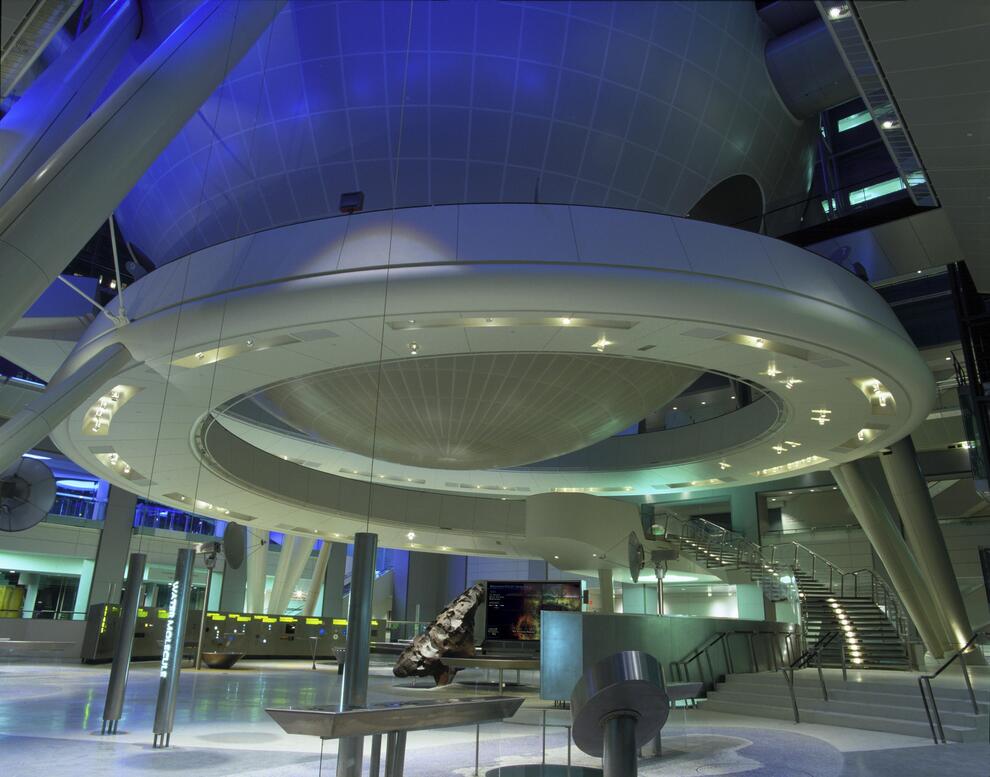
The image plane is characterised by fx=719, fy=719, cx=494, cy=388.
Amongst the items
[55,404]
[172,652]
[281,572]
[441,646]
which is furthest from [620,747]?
[281,572]

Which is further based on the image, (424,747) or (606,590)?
(606,590)

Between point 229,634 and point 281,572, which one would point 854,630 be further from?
point 281,572

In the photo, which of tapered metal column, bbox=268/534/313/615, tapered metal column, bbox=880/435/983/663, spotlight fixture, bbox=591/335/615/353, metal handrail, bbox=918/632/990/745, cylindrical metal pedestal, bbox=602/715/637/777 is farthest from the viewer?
tapered metal column, bbox=268/534/313/615

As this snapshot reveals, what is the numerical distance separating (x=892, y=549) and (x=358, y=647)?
25149 mm

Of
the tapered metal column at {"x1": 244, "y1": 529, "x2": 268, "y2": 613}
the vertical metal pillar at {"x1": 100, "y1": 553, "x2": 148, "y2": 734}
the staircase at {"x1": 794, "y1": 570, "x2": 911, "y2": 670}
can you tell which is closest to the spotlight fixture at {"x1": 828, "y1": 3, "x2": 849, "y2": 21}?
the vertical metal pillar at {"x1": 100, "y1": 553, "x2": 148, "y2": 734}

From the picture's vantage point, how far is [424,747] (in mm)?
11227

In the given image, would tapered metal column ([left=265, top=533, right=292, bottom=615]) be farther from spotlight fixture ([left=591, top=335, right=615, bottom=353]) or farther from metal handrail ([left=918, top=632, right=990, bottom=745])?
metal handrail ([left=918, top=632, right=990, bottom=745])

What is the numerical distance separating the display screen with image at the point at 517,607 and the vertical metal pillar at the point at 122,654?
58.1 feet

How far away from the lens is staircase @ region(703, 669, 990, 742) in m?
13.4

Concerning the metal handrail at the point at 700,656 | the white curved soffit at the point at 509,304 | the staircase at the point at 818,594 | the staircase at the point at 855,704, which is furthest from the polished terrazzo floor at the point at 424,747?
the white curved soffit at the point at 509,304

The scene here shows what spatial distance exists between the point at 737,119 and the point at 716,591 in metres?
30.8

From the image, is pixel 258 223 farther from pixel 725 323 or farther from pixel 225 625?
pixel 225 625

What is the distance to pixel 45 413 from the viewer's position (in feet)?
45.5

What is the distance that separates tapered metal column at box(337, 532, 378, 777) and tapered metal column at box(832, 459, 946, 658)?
2294cm
